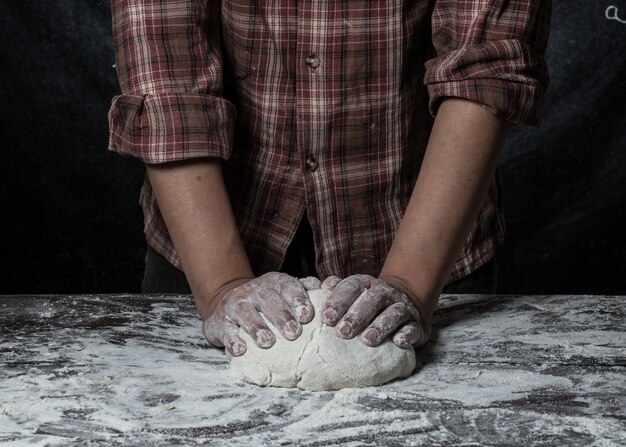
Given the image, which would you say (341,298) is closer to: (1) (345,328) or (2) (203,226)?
(1) (345,328)

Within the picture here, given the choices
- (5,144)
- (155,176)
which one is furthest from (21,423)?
(5,144)

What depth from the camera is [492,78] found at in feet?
4.32

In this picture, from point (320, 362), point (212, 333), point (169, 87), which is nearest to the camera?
point (320, 362)

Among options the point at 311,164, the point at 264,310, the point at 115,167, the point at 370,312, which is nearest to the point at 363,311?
the point at 370,312

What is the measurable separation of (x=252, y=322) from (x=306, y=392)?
0.39 ft

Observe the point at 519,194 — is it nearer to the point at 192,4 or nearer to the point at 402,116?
the point at 402,116

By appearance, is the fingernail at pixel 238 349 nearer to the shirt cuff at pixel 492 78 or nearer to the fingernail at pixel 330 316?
the fingernail at pixel 330 316

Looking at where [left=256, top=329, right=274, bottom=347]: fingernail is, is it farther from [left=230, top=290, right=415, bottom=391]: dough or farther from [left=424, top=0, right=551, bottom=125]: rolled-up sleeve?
[left=424, top=0, right=551, bottom=125]: rolled-up sleeve

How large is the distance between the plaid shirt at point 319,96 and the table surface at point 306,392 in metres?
0.19

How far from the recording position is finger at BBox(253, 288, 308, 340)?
3.81 ft

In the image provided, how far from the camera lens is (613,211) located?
2621mm

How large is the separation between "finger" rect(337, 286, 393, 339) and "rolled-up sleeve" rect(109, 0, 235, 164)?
1.06 feet

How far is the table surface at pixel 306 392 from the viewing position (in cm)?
99

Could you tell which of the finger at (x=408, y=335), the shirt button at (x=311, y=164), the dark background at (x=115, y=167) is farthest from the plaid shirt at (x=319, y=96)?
the dark background at (x=115, y=167)
